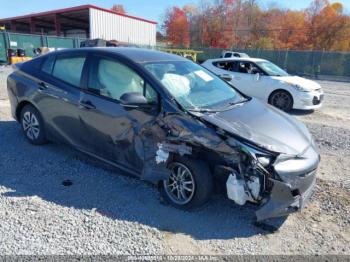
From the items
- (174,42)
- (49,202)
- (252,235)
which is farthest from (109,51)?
(174,42)

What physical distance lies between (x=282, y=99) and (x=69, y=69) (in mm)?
6404

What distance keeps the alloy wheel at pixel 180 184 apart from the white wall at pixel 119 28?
95.8 ft

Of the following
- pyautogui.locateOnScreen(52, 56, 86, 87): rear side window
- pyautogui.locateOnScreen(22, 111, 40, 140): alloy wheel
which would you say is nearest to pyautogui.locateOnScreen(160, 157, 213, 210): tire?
pyautogui.locateOnScreen(52, 56, 86, 87): rear side window

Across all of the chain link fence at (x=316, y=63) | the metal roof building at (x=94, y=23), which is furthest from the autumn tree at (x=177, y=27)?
the chain link fence at (x=316, y=63)

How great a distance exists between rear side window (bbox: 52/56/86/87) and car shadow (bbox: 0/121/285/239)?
3.44ft

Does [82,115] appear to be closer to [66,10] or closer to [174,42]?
[66,10]

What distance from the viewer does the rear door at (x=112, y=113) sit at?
11.6ft

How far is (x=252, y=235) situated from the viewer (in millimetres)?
3002

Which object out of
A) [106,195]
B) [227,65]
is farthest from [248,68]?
[106,195]

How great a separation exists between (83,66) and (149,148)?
160 cm

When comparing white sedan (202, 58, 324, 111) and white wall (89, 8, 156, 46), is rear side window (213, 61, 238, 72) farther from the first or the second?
white wall (89, 8, 156, 46)

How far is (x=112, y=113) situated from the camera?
3.69m

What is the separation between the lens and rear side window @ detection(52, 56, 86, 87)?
4.18 meters

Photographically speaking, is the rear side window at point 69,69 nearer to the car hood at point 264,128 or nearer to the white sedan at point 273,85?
the car hood at point 264,128
